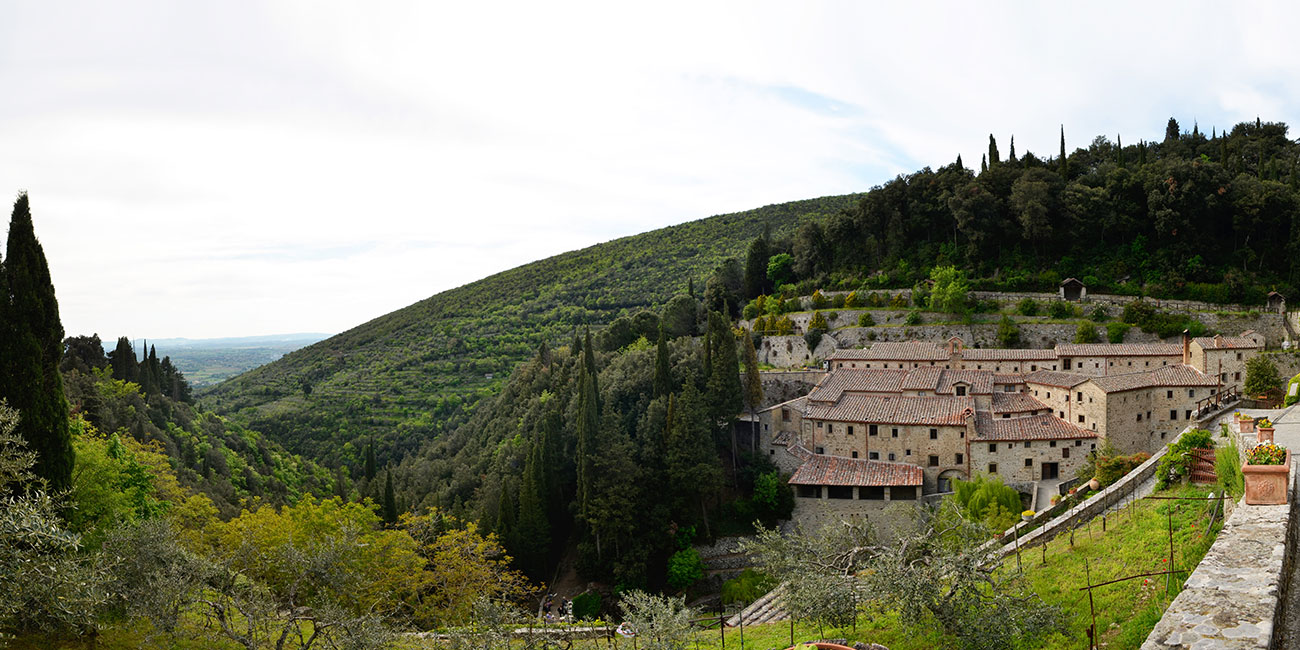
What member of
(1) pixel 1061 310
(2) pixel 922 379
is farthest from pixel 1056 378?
(1) pixel 1061 310

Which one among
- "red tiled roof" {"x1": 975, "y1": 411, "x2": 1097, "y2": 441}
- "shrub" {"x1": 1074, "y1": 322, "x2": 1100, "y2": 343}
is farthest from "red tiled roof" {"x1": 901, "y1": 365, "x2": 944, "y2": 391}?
"shrub" {"x1": 1074, "y1": 322, "x2": 1100, "y2": 343}

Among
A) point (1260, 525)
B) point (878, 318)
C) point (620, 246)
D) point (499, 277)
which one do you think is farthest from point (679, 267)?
point (1260, 525)

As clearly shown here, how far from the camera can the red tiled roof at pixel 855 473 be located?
37.7 meters

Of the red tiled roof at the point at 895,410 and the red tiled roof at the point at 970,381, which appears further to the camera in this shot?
the red tiled roof at the point at 970,381

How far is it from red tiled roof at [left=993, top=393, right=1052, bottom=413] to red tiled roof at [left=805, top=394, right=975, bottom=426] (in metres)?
1.42

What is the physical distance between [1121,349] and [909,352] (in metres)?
11.6

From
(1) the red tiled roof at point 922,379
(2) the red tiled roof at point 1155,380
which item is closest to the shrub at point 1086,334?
(2) the red tiled roof at point 1155,380

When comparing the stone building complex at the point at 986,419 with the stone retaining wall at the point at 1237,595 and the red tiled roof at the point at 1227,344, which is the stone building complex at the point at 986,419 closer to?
the red tiled roof at the point at 1227,344

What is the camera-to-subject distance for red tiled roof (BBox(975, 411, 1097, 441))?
37250 mm

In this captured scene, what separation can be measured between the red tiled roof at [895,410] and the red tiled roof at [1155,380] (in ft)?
20.8

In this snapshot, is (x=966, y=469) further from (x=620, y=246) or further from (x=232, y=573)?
(x=620, y=246)

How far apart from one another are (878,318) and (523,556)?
31.9 metres

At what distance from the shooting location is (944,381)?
139ft

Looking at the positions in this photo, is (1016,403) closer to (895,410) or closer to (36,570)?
(895,410)
